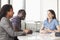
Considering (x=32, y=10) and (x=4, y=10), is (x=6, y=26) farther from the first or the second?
(x=32, y=10)

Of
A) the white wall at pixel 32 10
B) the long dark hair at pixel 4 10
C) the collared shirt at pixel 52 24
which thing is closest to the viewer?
the long dark hair at pixel 4 10

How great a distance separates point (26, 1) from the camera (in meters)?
6.01

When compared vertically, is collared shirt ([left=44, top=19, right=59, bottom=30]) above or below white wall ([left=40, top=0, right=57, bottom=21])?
below

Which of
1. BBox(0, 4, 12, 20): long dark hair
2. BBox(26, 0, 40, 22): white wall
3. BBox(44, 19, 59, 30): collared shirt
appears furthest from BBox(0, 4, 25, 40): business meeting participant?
BBox(26, 0, 40, 22): white wall

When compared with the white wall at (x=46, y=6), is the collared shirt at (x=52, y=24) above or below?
below

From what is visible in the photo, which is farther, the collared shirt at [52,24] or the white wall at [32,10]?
the white wall at [32,10]

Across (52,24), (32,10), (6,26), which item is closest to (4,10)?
(6,26)

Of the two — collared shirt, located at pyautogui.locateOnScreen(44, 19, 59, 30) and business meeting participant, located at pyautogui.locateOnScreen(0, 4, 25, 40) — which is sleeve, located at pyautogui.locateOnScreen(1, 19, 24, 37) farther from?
collared shirt, located at pyautogui.locateOnScreen(44, 19, 59, 30)

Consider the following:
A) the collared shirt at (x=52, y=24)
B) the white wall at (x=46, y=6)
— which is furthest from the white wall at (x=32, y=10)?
the collared shirt at (x=52, y=24)

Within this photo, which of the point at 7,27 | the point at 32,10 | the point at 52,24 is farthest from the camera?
the point at 32,10

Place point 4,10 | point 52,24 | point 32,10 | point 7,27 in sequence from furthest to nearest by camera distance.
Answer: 1. point 32,10
2. point 52,24
3. point 4,10
4. point 7,27

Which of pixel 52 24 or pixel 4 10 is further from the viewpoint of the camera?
pixel 52 24

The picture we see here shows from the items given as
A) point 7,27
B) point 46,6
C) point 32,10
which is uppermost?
point 46,6

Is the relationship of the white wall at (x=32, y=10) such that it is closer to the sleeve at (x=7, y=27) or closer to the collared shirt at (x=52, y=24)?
the collared shirt at (x=52, y=24)
